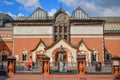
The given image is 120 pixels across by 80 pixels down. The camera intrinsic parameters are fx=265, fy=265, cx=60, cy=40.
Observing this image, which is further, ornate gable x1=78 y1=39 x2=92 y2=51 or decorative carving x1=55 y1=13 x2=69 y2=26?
decorative carving x1=55 y1=13 x2=69 y2=26

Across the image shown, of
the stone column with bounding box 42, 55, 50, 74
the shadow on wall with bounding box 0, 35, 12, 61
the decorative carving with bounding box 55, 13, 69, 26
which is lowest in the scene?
the stone column with bounding box 42, 55, 50, 74

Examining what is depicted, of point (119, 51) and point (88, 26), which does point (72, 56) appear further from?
point (119, 51)

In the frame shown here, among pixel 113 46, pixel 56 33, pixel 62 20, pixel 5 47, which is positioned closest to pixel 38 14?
pixel 62 20

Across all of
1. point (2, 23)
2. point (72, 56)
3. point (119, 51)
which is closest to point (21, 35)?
point (72, 56)

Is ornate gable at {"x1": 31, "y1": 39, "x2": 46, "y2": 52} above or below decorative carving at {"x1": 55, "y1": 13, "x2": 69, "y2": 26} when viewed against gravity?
below

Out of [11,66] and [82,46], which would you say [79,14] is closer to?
[82,46]

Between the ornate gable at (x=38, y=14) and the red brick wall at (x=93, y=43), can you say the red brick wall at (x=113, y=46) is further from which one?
the ornate gable at (x=38, y=14)

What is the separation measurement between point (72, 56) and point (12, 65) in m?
18.3

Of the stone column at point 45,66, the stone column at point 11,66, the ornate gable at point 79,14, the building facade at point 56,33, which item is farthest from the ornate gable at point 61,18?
the stone column at point 11,66

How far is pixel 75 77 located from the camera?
938 inches

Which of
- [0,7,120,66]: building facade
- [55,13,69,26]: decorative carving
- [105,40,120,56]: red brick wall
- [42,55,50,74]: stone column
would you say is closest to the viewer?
[42,55,50,74]: stone column

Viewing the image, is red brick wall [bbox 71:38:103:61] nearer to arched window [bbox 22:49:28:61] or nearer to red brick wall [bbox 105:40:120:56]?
red brick wall [bbox 105:40:120:56]

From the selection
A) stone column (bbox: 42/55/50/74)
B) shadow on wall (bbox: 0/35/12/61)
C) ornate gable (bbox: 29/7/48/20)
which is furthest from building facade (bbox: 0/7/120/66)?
stone column (bbox: 42/55/50/74)

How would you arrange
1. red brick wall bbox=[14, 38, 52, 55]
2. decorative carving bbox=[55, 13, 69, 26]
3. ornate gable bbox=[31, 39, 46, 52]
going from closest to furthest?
1. ornate gable bbox=[31, 39, 46, 52]
2. decorative carving bbox=[55, 13, 69, 26]
3. red brick wall bbox=[14, 38, 52, 55]
